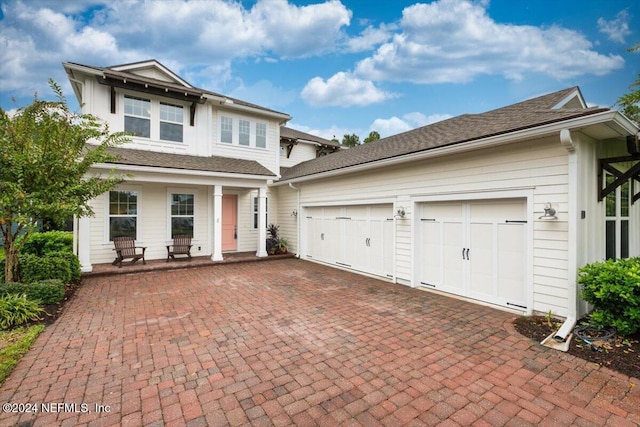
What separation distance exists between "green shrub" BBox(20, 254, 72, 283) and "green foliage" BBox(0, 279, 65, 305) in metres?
0.52

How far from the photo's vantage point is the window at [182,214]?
1042 cm

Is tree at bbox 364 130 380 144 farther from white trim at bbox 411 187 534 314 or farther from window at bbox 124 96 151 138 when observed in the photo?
white trim at bbox 411 187 534 314

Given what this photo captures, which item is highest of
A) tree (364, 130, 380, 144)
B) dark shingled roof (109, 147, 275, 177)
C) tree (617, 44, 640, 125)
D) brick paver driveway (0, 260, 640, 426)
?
tree (364, 130, 380, 144)

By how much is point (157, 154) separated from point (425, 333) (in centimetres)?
1005

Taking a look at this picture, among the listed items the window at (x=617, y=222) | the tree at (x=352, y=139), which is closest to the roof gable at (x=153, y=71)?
the window at (x=617, y=222)

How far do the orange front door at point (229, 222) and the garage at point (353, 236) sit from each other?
3106mm

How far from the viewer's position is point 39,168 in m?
5.30

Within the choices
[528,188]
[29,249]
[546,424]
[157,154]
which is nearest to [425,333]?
[546,424]

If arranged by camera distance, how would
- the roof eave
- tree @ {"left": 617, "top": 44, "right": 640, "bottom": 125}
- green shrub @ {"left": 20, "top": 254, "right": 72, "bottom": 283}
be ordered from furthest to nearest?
1. tree @ {"left": 617, "top": 44, "right": 640, "bottom": 125}
2. green shrub @ {"left": 20, "top": 254, "right": 72, "bottom": 283}
3. the roof eave

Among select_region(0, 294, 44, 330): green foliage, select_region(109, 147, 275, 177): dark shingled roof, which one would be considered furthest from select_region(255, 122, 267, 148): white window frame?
A: select_region(0, 294, 44, 330): green foliage

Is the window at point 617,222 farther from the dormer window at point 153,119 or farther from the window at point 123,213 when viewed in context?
the window at point 123,213

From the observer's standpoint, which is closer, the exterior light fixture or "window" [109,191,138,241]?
the exterior light fixture

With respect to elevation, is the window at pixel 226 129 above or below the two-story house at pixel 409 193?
above

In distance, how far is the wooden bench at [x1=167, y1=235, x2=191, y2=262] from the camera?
389 inches
